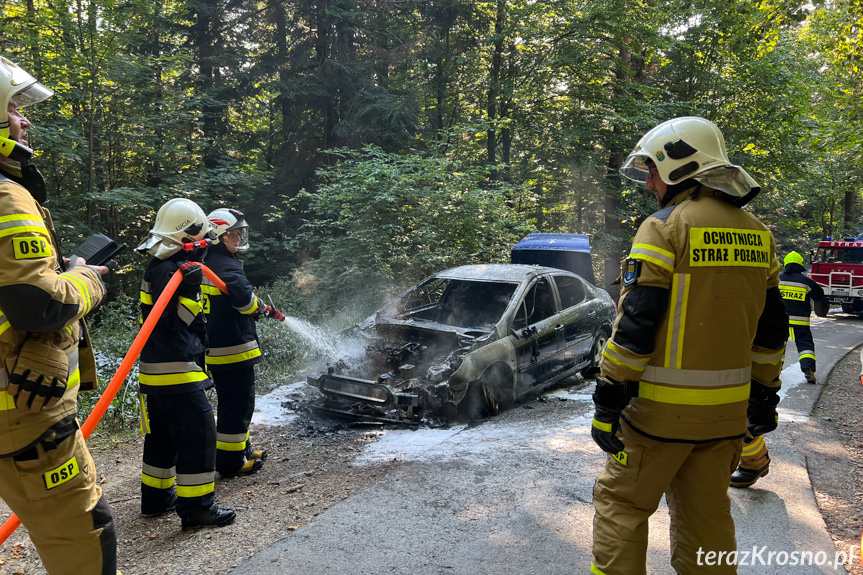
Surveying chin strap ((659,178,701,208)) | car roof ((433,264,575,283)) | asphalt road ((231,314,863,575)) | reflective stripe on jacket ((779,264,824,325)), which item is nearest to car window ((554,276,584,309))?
car roof ((433,264,575,283))

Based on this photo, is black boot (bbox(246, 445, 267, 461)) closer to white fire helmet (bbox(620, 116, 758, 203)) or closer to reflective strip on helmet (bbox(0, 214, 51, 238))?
reflective strip on helmet (bbox(0, 214, 51, 238))

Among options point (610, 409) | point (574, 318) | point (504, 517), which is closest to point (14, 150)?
point (610, 409)

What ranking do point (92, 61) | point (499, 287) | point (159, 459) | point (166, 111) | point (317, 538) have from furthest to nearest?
point (166, 111), point (92, 61), point (499, 287), point (159, 459), point (317, 538)

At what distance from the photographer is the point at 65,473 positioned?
2.21 meters

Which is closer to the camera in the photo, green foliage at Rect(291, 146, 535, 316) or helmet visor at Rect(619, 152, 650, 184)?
helmet visor at Rect(619, 152, 650, 184)

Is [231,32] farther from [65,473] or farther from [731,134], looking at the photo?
[65,473]

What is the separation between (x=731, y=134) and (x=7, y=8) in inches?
721

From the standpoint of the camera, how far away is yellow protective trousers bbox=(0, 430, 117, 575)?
215cm

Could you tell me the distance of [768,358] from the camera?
105 inches

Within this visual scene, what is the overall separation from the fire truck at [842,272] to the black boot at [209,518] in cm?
1752

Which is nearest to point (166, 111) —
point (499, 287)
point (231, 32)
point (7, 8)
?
point (7, 8)

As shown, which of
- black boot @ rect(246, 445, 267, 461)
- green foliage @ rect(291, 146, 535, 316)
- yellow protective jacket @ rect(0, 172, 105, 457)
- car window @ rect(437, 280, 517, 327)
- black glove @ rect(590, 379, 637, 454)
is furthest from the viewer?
green foliage @ rect(291, 146, 535, 316)

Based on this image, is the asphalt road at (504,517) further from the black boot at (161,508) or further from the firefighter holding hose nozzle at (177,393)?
the black boot at (161,508)

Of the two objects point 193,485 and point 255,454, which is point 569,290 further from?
point 193,485
